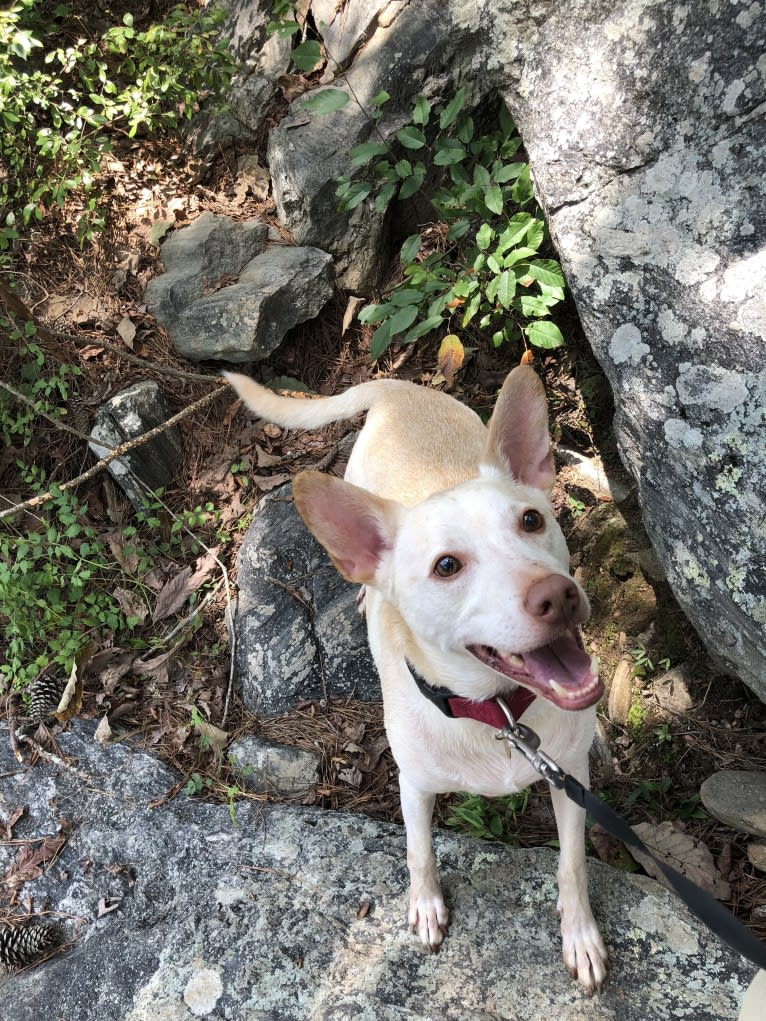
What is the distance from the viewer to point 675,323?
2.72m

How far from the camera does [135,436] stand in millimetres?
4602

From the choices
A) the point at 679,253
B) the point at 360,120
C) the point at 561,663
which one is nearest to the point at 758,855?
the point at 561,663

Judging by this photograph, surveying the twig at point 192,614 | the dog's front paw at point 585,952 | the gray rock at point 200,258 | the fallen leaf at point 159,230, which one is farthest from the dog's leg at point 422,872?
the fallen leaf at point 159,230

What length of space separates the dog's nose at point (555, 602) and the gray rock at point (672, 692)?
74.1 inches

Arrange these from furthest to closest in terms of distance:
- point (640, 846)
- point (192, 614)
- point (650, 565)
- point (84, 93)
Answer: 1. point (84, 93)
2. point (192, 614)
3. point (650, 565)
4. point (640, 846)

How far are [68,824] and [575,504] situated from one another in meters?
3.12

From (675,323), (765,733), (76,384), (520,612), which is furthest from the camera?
(76,384)

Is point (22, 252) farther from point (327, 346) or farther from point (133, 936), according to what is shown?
point (133, 936)

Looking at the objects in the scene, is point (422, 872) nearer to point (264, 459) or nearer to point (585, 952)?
point (585, 952)

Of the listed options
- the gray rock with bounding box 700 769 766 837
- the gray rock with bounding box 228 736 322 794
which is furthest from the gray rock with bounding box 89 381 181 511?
the gray rock with bounding box 700 769 766 837

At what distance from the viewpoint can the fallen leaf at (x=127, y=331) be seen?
490cm

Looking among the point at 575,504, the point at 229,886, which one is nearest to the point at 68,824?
the point at 229,886

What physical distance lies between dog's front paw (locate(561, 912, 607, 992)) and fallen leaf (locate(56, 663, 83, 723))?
2.69 metres

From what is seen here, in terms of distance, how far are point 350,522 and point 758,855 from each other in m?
2.16
